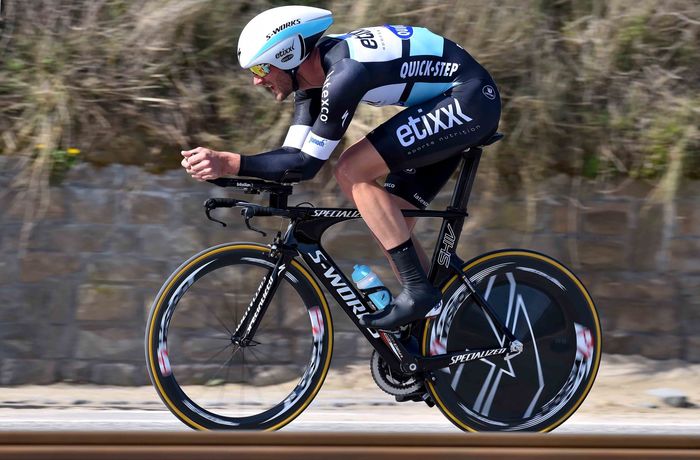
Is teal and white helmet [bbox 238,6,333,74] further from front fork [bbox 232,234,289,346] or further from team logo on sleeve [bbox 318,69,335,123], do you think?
front fork [bbox 232,234,289,346]

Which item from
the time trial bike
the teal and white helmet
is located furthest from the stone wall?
the teal and white helmet

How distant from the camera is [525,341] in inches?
180

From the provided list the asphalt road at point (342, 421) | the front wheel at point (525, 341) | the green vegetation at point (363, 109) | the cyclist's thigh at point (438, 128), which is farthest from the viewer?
the green vegetation at point (363, 109)

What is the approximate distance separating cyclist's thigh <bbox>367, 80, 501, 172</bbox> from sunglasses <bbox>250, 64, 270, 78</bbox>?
0.50m

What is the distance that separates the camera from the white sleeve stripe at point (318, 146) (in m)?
4.06

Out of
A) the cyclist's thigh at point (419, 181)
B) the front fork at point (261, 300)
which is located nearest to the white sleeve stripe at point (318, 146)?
the front fork at point (261, 300)

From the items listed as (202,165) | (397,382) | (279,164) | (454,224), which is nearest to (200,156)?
(202,165)

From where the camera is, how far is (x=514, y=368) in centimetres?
455

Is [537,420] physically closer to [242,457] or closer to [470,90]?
[470,90]

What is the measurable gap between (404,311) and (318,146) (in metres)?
0.79

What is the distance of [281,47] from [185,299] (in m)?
1.16

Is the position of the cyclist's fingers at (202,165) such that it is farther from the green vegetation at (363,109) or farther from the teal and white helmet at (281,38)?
the green vegetation at (363,109)

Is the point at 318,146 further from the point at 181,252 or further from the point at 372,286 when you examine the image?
the point at 181,252

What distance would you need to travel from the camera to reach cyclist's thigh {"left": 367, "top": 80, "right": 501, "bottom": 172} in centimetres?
423
